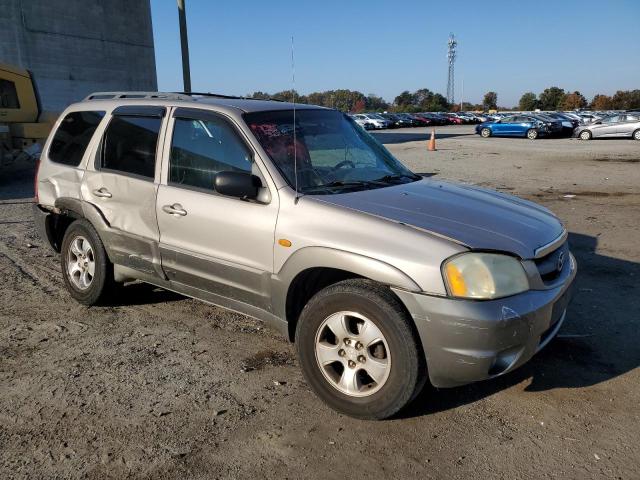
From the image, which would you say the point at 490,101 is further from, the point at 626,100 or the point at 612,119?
the point at 612,119

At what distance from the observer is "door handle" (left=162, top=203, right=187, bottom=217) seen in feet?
12.9

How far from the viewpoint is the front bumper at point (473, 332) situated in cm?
283

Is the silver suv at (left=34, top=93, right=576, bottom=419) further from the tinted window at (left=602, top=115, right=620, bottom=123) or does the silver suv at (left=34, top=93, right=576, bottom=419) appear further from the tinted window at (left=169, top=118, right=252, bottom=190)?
the tinted window at (left=602, top=115, right=620, bottom=123)

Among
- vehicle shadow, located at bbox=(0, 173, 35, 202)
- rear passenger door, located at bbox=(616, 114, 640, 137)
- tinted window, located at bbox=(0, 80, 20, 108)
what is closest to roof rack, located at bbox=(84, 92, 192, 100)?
vehicle shadow, located at bbox=(0, 173, 35, 202)

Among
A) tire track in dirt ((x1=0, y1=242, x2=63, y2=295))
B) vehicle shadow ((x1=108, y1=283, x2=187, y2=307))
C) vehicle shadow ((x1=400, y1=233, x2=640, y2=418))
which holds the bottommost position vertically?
vehicle shadow ((x1=400, y1=233, x2=640, y2=418))

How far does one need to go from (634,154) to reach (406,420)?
21.5 metres

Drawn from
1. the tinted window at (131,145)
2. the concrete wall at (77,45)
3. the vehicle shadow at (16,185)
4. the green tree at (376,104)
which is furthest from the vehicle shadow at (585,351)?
the green tree at (376,104)

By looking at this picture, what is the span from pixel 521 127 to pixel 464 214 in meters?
32.8

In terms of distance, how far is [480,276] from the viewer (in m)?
2.90

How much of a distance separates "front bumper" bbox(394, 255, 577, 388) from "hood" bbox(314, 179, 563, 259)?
0.33 metres

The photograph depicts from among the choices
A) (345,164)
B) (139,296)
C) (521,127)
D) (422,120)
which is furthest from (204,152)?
(422,120)

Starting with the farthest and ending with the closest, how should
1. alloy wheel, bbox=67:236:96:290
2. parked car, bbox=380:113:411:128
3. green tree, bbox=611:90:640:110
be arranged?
green tree, bbox=611:90:640:110 → parked car, bbox=380:113:411:128 → alloy wheel, bbox=67:236:96:290

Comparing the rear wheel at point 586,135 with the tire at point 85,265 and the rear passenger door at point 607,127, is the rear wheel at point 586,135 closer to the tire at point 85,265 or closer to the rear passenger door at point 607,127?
the rear passenger door at point 607,127

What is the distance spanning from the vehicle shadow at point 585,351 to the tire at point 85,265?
2857 millimetres
